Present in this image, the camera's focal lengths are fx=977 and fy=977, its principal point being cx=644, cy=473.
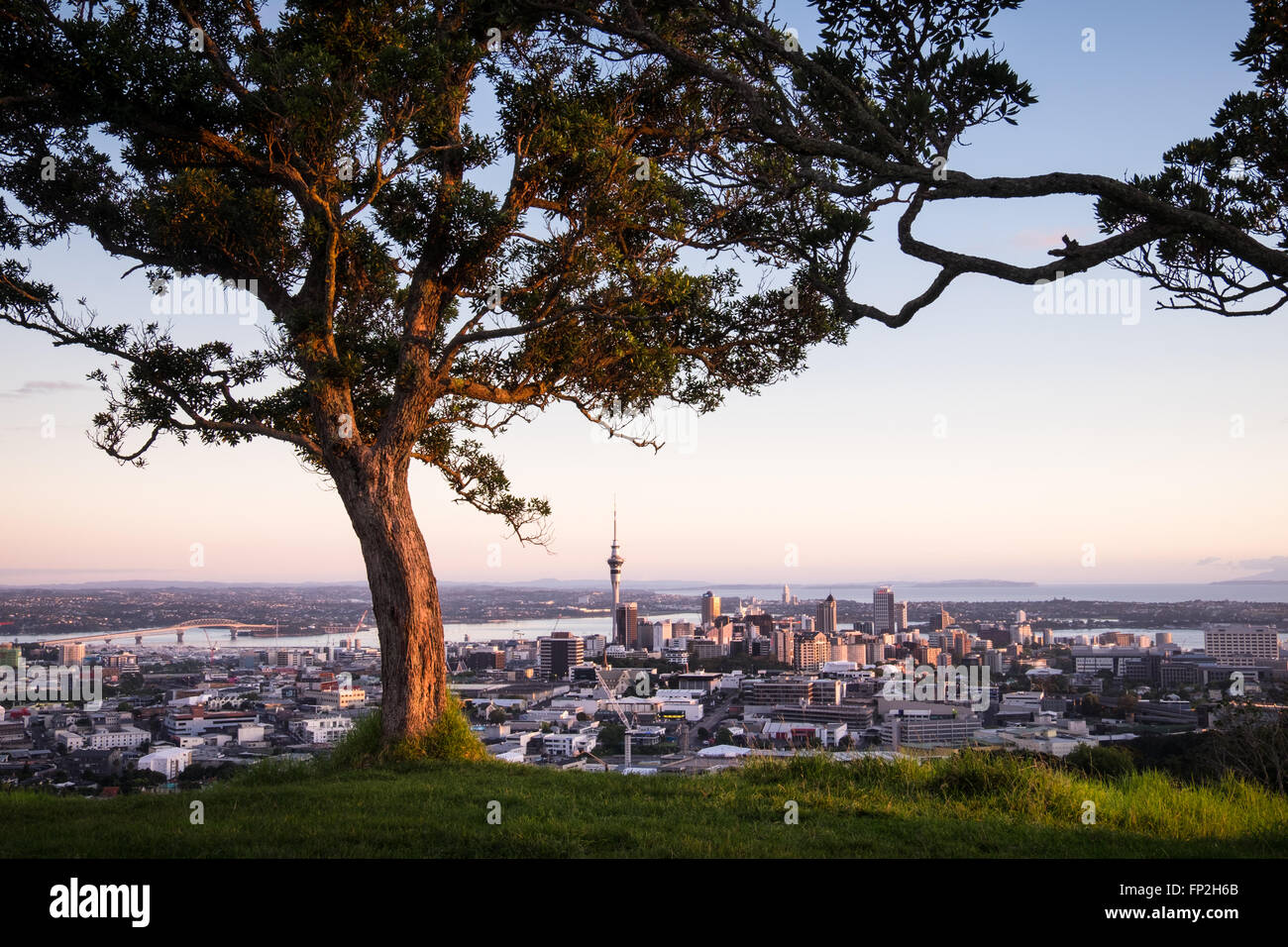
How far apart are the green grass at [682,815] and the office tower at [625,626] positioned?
1495cm

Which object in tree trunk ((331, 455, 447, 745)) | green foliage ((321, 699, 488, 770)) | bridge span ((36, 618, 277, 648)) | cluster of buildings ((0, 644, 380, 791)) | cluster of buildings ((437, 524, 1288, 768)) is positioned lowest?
cluster of buildings ((437, 524, 1288, 768))

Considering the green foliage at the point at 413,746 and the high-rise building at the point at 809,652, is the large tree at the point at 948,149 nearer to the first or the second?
the green foliage at the point at 413,746

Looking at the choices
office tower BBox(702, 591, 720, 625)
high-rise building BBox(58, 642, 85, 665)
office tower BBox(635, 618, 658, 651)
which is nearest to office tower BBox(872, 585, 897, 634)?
office tower BBox(702, 591, 720, 625)

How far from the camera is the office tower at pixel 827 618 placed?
2723 centimetres

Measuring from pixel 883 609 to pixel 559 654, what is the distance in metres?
15.9

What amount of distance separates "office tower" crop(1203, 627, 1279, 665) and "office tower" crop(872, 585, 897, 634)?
10.9m

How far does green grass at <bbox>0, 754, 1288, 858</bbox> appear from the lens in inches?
251

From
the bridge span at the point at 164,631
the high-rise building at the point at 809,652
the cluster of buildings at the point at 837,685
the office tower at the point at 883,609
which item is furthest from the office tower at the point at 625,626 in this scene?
the office tower at the point at 883,609

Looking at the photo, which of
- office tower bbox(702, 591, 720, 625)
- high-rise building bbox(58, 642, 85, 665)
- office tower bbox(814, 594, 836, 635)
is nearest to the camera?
high-rise building bbox(58, 642, 85, 665)

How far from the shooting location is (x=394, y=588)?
10586 millimetres

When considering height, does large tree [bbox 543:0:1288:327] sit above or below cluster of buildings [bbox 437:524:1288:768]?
above

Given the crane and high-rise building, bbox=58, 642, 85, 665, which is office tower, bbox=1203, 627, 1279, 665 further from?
high-rise building, bbox=58, 642, 85, 665
